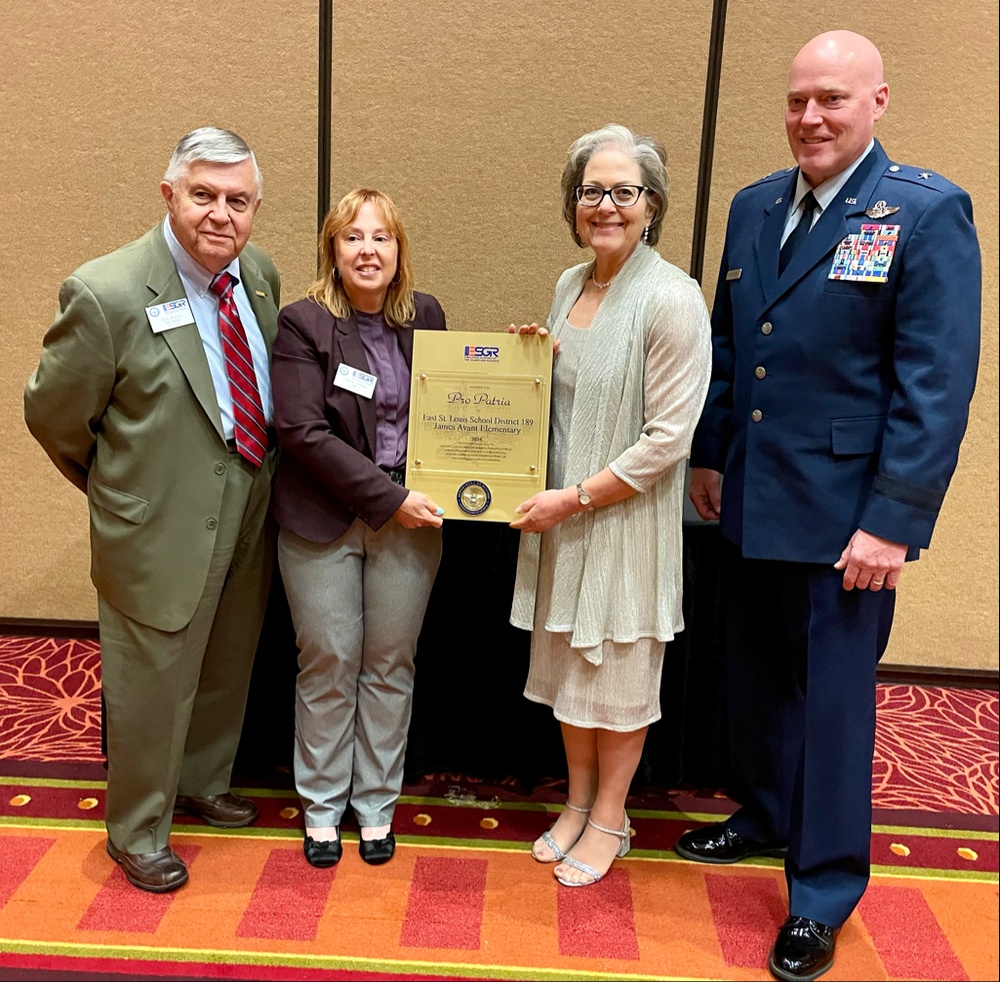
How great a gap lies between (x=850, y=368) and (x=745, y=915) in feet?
4.18

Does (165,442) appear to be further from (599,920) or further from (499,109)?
(499,109)

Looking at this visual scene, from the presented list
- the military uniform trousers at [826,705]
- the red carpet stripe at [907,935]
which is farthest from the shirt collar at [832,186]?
the red carpet stripe at [907,935]

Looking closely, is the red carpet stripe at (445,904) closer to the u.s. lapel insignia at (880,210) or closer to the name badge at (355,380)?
the name badge at (355,380)

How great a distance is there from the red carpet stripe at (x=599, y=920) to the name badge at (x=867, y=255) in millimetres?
1475

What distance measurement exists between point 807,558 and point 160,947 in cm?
159

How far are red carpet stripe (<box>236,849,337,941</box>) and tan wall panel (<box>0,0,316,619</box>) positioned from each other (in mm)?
1959

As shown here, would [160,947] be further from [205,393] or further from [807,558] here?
[807,558]

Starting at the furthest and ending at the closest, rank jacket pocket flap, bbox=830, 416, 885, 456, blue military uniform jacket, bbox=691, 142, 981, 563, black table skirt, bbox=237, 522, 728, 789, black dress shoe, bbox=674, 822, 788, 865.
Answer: black table skirt, bbox=237, 522, 728, 789 → black dress shoe, bbox=674, 822, 788, 865 → jacket pocket flap, bbox=830, 416, 885, 456 → blue military uniform jacket, bbox=691, 142, 981, 563

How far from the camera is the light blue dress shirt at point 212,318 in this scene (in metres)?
2.04

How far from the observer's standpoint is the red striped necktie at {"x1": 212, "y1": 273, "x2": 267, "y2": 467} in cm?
207

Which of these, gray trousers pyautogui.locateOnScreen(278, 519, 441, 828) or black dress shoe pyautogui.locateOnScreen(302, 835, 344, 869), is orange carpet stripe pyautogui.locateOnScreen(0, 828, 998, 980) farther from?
gray trousers pyautogui.locateOnScreen(278, 519, 441, 828)

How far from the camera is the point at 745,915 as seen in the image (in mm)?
2150

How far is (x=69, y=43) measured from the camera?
317 centimetres

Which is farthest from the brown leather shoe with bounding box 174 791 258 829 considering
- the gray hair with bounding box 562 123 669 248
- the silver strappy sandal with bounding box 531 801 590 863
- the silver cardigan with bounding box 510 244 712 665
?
the gray hair with bounding box 562 123 669 248
